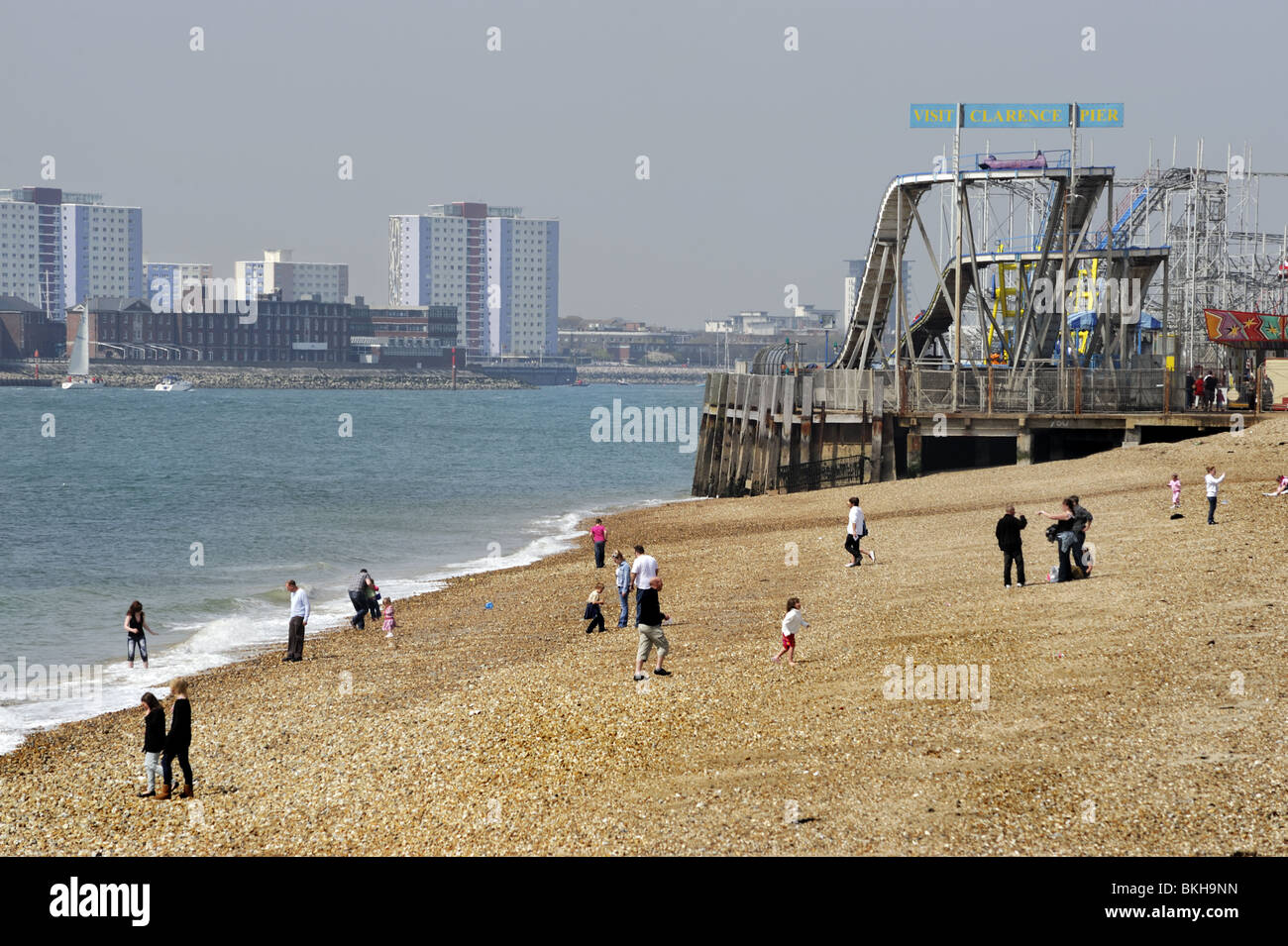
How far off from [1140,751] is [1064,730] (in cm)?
96

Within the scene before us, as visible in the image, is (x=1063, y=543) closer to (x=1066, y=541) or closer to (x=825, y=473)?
(x=1066, y=541)

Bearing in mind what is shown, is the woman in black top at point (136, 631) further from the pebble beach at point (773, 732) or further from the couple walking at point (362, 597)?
the couple walking at point (362, 597)

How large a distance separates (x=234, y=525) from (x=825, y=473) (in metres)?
19.2

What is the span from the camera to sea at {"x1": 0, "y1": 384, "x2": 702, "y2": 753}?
24.7 meters

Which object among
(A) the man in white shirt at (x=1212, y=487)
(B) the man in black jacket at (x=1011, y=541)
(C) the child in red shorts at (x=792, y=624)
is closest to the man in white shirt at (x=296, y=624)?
(C) the child in red shorts at (x=792, y=624)

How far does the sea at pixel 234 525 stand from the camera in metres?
24.7

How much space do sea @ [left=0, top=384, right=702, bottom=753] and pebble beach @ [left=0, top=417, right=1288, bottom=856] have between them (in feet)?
10.3

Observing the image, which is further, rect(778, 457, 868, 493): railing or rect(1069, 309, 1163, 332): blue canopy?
rect(1069, 309, 1163, 332): blue canopy

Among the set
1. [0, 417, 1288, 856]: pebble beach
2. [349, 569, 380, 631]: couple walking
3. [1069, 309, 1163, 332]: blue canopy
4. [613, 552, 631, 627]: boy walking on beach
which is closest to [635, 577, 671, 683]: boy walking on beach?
[0, 417, 1288, 856]: pebble beach

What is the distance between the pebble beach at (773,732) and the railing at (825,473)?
1591cm

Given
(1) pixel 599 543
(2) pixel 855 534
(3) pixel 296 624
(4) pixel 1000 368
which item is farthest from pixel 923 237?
(3) pixel 296 624

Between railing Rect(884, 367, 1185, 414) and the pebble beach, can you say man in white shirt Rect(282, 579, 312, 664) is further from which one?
railing Rect(884, 367, 1185, 414)
